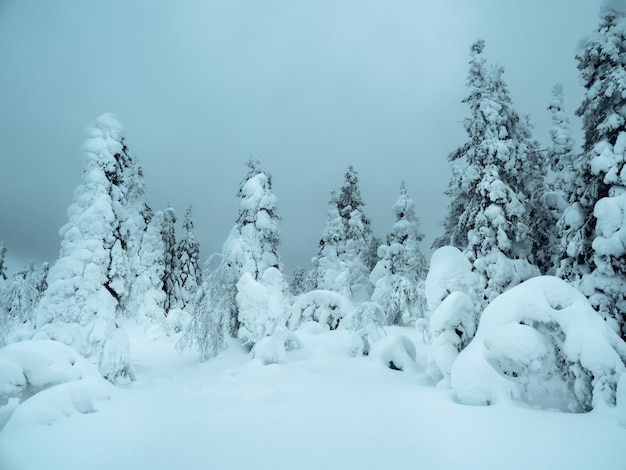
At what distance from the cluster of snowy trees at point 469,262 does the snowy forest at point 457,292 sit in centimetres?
5

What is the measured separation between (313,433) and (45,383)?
6.41 m

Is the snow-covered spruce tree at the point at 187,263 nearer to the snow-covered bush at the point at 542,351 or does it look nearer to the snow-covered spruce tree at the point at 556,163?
the snow-covered spruce tree at the point at 556,163

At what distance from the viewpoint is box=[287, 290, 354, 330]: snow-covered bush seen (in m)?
19.4

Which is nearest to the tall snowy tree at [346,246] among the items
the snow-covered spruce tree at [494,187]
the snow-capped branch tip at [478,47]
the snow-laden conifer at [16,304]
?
the snow-covered spruce tree at [494,187]

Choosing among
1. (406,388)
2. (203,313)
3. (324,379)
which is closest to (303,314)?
(203,313)

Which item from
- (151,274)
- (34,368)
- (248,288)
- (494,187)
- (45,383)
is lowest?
(45,383)

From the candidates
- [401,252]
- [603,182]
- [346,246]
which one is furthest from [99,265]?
[346,246]

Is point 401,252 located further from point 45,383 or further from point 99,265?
point 45,383

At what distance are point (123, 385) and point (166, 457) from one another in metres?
8.32

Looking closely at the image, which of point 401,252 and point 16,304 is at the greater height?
point 401,252

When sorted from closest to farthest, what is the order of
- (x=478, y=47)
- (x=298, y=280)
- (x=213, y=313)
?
1. (x=213, y=313)
2. (x=478, y=47)
3. (x=298, y=280)

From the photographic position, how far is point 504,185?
14.6 m

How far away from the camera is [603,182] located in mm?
10523

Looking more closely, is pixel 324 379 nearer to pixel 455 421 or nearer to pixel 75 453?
pixel 455 421
